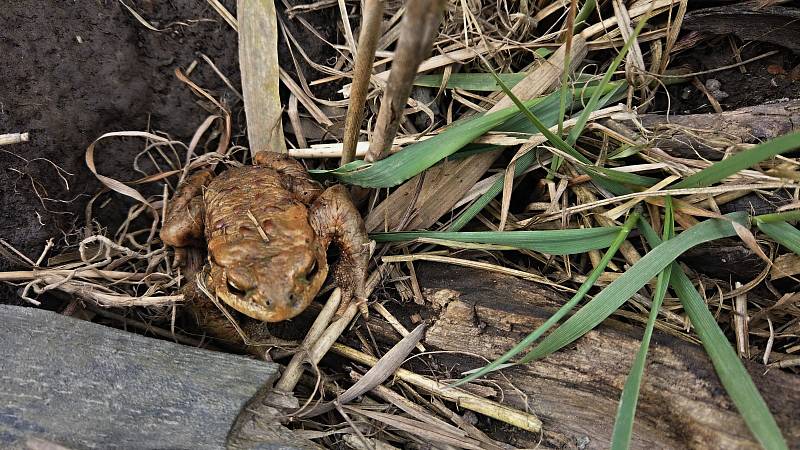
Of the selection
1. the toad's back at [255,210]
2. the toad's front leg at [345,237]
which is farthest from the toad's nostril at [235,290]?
the toad's front leg at [345,237]

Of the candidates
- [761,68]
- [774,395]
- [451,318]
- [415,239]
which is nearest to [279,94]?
[415,239]

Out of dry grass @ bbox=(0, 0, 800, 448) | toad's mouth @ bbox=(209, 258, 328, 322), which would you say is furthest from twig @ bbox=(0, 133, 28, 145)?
toad's mouth @ bbox=(209, 258, 328, 322)

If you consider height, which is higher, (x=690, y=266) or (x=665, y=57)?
(x=665, y=57)

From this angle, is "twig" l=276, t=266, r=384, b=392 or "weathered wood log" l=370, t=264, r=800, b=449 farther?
"twig" l=276, t=266, r=384, b=392

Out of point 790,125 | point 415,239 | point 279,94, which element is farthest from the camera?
point 279,94

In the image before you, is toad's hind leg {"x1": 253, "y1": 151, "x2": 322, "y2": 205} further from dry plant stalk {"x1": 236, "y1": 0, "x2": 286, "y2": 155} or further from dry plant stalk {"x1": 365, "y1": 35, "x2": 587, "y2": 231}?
dry plant stalk {"x1": 365, "y1": 35, "x2": 587, "y2": 231}

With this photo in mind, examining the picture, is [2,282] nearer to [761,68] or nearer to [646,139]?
[646,139]
